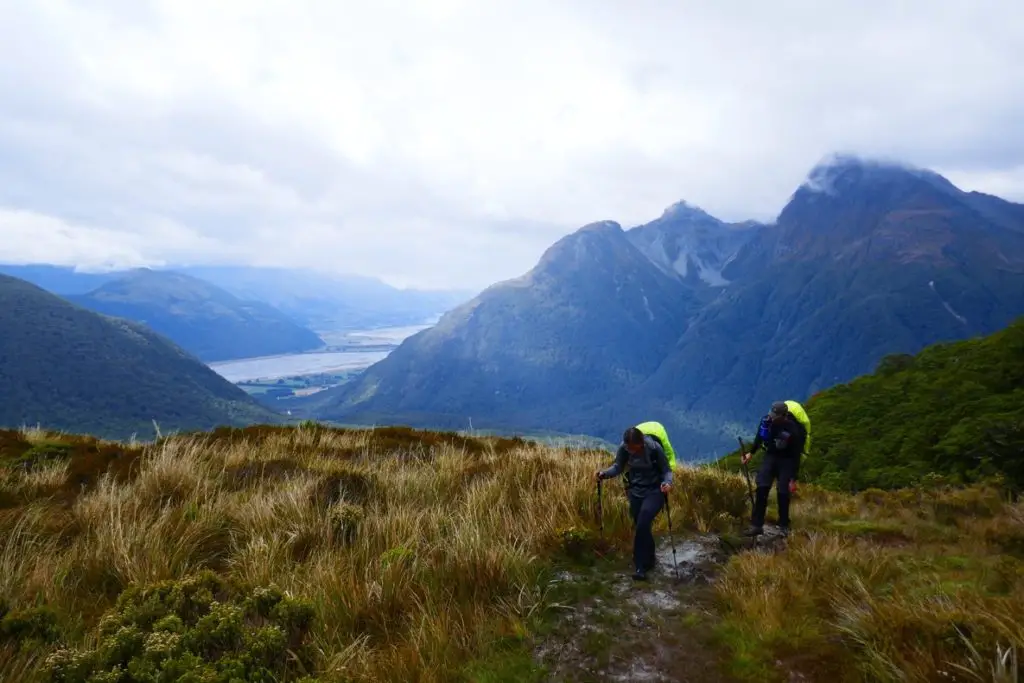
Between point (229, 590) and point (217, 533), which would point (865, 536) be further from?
point (217, 533)

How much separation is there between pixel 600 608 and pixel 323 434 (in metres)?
10.5

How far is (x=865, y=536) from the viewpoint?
7.85 metres

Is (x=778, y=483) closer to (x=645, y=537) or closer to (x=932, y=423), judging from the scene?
(x=645, y=537)

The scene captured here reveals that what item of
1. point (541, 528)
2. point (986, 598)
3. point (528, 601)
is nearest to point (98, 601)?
point (528, 601)

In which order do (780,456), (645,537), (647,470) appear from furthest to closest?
(780,456) < (647,470) < (645,537)

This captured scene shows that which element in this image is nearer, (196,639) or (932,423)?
(196,639)

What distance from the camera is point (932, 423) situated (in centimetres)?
1631

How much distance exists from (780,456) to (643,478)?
127 inches

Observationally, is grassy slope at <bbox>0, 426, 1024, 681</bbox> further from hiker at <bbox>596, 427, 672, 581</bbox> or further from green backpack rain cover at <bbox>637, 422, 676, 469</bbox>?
green backpack rain cover at <bbox>637, 422, 676, 469</bbox>

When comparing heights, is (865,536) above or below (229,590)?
below

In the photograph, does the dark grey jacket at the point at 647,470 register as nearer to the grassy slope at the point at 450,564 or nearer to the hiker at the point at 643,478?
the hiker at the point at 643,478

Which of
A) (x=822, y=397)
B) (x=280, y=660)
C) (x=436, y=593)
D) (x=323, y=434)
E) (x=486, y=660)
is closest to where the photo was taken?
(x=280, y=660)

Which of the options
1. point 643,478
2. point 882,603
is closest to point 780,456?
point 643,478

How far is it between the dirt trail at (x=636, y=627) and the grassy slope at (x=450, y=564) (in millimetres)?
68
